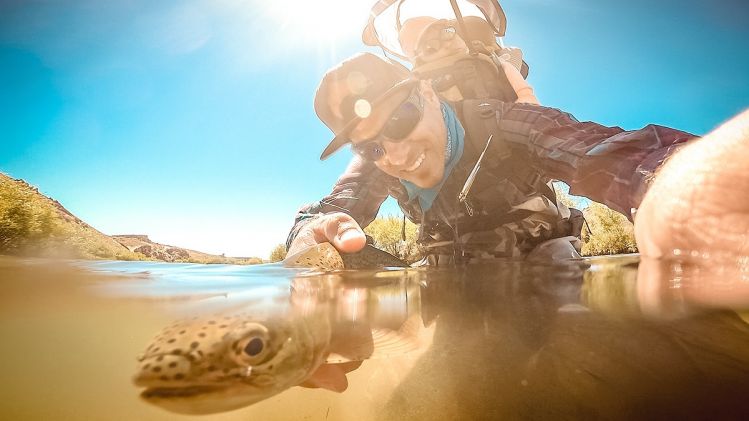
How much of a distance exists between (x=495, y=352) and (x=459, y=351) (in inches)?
4.3

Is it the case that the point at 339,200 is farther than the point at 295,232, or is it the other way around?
the point at 339,200

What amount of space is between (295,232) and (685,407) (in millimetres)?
2282

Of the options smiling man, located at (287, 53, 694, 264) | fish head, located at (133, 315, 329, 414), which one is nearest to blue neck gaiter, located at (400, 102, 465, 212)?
smiling man, located at (287, 53, 694, 264)

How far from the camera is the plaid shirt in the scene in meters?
1.43

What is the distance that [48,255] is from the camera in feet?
10.1

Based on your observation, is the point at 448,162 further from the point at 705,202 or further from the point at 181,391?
the point at 181,391

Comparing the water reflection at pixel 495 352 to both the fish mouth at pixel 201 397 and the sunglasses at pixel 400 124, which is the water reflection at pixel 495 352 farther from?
the sunglasses at pixel 400 124

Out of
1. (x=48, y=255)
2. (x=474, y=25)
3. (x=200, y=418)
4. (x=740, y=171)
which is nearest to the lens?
(x=740, y=171)

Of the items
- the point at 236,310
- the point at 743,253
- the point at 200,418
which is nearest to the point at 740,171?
the point at 743,253

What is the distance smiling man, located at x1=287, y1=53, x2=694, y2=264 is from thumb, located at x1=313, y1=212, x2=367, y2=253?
2cm

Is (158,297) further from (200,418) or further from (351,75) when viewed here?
(351,75)

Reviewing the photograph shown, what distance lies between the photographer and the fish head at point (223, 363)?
77cm

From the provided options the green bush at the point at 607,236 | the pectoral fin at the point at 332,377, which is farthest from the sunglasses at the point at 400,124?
the green bush at the point at 607,236

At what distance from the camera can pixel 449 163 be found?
2748mm
